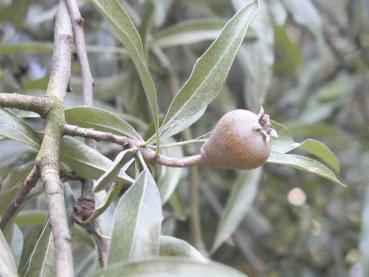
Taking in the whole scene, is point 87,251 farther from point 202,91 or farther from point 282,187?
point 282,187

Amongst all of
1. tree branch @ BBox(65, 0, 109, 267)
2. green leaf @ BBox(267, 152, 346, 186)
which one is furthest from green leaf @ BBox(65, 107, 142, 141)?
green leaf @ BBox(267, 152, 346, 186)

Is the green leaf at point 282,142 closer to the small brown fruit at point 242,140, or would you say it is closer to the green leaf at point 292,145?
the green leaf at point 292,145

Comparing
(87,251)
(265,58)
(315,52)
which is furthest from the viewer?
(315,52)

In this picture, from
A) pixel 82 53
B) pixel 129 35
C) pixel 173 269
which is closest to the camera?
pixel 173 269

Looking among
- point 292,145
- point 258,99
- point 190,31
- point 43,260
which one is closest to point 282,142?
point 292,145

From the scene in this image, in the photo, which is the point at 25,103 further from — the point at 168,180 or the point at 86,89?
the point at 168,180

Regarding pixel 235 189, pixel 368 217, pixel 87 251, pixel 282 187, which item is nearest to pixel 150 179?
pixel 87 251
